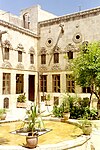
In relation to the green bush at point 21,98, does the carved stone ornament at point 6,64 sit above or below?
above

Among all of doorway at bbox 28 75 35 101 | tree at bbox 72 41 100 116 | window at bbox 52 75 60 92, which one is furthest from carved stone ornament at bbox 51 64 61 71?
tree at bbox 72 41 100 116

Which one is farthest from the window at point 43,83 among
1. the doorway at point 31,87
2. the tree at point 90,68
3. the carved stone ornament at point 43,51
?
the tree at point 90,68

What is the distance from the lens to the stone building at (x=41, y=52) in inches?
754

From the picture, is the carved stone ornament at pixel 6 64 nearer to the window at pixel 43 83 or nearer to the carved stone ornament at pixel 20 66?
the carved stone ornament at pixel 20 66

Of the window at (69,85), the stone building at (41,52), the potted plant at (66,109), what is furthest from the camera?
the window at (69,85)

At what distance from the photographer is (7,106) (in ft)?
62.8

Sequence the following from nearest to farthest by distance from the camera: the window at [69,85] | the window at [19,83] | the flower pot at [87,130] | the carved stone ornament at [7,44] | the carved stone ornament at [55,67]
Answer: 1. the flower pot at [87,130]
2. the carved stone ornament at [7,44]
3. the window at [19,83]
4. the window at [69,85]
5. the carved stone ornament at [55,67]

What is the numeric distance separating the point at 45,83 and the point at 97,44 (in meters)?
9.39

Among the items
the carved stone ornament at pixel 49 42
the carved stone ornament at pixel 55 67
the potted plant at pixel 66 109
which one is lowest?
the potted plant at pixel 66 109

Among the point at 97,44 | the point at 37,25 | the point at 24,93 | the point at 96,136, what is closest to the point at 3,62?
the point at 24,93

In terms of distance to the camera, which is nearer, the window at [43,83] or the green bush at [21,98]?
the green bush at [21,98]

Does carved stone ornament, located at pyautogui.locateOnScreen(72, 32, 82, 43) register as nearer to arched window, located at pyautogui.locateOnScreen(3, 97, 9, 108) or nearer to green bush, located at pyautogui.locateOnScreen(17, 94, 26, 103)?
green bush, located at pyautogui.locateOnScreen(17, 94, 26, 103)

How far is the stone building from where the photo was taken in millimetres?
19156

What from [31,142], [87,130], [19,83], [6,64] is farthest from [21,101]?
[31,142]
